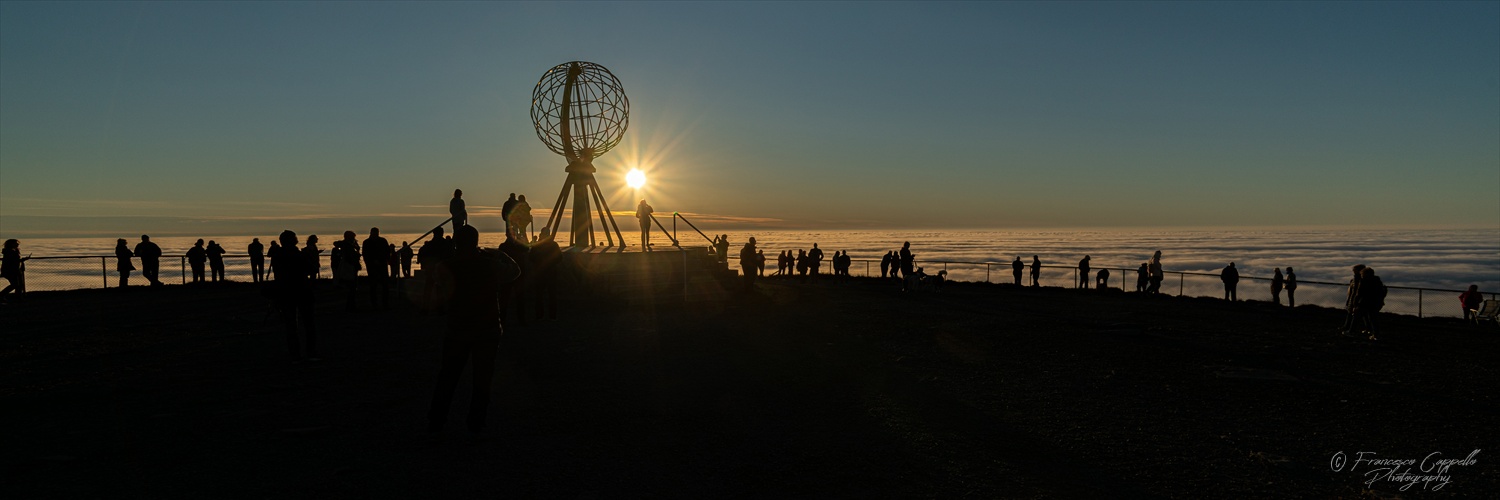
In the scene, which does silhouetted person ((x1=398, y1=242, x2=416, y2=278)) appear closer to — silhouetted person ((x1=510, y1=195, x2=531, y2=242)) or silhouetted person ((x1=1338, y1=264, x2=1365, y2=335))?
silhouetted person ((x1=510, y1=195, x2=531, y2=242))

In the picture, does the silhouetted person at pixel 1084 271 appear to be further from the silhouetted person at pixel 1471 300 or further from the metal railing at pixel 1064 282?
the silhouetted person at pixel 1471 300

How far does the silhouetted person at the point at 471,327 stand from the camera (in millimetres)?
5523

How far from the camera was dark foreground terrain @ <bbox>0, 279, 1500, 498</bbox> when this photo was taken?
489 cm

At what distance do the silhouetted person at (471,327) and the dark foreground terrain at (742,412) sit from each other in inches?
12.8

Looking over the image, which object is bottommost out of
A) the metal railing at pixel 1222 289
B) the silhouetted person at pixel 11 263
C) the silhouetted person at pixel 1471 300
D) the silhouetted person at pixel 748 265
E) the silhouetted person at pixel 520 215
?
the metal railing at pixel 1222 289

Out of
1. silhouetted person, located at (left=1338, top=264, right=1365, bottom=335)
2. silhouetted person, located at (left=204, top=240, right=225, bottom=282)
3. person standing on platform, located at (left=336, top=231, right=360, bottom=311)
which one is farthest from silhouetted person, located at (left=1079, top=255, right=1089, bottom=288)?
silhouetted person, located at (left=204, top=240, right=225, bottom=282)

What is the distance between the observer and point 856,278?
31219mm

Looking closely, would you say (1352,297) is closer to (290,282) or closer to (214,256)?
(290,282)

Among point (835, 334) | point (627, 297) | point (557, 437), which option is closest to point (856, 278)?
point (627, 297)

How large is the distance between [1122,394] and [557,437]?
588cm

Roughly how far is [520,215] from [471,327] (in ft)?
38.5

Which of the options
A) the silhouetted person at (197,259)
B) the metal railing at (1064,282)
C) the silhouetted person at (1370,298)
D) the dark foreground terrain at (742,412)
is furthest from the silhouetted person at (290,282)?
the metal railing at (1064,282)

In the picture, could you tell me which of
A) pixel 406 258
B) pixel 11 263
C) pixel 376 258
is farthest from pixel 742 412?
pixel 11 263

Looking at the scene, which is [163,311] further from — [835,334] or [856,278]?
[856,278]
